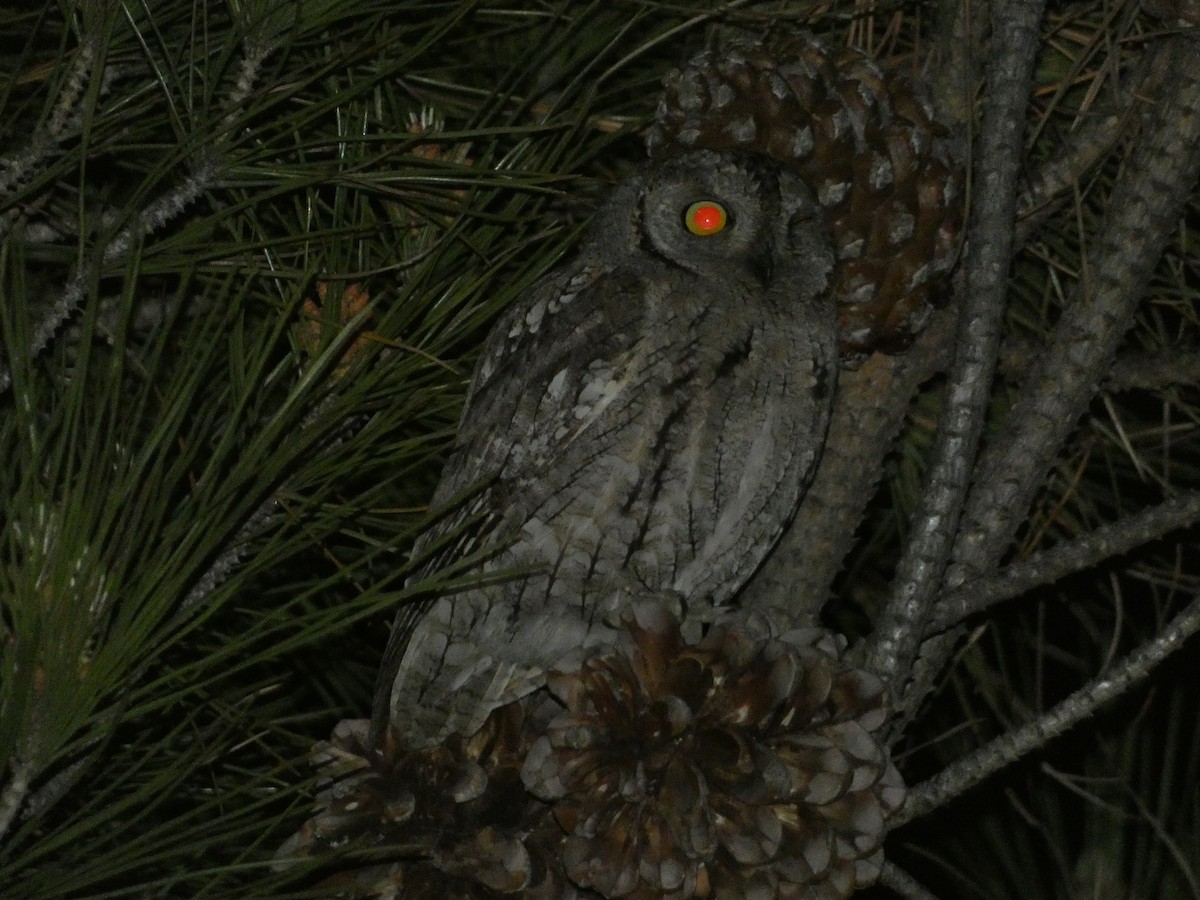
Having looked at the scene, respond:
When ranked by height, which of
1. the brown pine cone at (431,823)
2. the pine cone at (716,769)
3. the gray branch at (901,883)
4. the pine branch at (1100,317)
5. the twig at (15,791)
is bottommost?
the gray branch at (901,883)

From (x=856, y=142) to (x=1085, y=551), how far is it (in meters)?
0.50

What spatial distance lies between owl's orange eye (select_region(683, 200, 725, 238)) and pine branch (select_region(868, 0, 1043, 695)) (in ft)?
1.41

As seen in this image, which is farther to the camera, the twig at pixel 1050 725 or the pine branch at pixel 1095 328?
the pine branch at pixel 1095 328

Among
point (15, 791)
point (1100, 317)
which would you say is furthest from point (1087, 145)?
point (15, 791)

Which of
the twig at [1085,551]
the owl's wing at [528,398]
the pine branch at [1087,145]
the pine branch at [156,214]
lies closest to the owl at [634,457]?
the owl's wing at [528,398]

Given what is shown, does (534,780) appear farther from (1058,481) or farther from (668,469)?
(1058,481)

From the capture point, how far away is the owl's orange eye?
149cm

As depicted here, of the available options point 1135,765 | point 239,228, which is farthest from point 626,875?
point 1135,765

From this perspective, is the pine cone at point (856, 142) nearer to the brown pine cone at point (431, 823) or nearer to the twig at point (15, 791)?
the brown pine cone at point (431, 823)

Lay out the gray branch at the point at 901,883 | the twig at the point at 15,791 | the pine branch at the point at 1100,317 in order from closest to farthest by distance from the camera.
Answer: the twig at the point at 15,791 → the gray branch at the point at 901,883 → the pine branch at the point at 1100,317

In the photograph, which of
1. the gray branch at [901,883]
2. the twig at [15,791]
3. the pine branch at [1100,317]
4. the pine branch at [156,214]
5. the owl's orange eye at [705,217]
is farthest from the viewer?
the owl's orange eye at [705,217]

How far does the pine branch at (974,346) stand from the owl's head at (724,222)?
0.27 metres

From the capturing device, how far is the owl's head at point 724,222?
1.38 metres

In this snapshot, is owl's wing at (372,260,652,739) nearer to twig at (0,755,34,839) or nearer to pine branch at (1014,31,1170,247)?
pine branch at (1014,31,1170,247)
